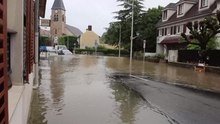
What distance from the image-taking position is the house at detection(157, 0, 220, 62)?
132 feet

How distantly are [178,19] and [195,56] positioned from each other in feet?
45.9

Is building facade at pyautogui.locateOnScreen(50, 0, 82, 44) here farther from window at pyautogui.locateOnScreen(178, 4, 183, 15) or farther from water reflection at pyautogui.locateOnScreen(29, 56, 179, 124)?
water reflection at pyautogui.locateOnScreen(29, 56, 179, 124)

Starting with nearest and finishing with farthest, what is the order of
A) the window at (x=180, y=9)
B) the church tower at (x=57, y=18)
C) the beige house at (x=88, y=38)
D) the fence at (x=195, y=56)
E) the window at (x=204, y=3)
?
1. the fence at (x=195, y=56)
2. the window at (x=204, y=3)
3. the window at (x=180, y=9)
4. the beige house at (x=88, y=38)
5. the church tower at (x=57, y=18)

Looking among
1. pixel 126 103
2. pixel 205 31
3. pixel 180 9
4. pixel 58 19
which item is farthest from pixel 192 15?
pixel 58 19

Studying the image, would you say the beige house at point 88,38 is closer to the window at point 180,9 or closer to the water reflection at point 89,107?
the window at point 180,9

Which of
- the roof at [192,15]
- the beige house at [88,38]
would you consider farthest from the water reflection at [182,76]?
the beige house at [88,38]

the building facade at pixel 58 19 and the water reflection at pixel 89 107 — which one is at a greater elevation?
the building facade at pixel 58 19

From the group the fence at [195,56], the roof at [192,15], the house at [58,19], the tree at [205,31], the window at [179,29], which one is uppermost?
the house at [58,19]

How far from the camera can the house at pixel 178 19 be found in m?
40.4

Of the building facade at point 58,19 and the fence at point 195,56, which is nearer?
the fence at point 195,56

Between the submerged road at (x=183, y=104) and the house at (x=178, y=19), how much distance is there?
2449cm

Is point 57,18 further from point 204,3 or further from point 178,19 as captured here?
point 204,3

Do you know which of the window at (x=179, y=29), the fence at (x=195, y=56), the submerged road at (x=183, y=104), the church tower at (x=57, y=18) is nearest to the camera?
the submerged road at (x=183, y=104)

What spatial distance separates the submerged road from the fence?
54.0 feet
